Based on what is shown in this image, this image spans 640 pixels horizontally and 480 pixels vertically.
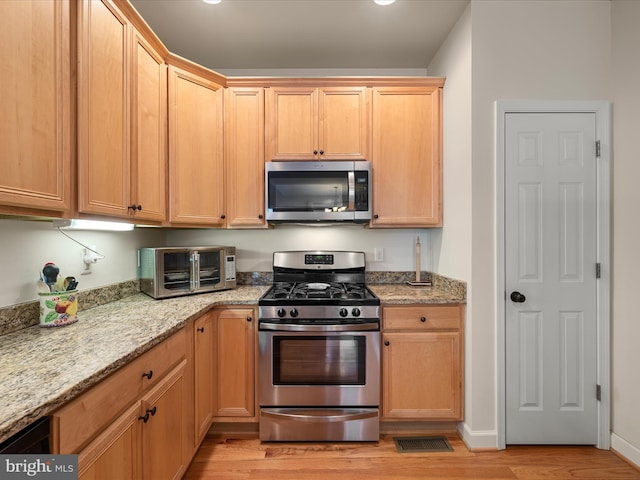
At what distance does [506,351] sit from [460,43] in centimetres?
209

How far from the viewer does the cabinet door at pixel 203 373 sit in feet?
6.07

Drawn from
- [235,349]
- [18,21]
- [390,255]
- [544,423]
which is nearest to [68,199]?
[18,21]

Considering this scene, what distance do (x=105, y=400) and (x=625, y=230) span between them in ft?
9.17

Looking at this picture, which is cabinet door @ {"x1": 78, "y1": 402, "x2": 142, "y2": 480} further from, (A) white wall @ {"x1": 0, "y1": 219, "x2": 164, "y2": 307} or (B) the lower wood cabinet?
(A) white wall @ {"x1": 0, "y1": 219, "x2": 164, "y2": 307}

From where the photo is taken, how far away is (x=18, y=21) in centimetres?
107

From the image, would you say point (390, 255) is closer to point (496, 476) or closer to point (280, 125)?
point (280, 125)

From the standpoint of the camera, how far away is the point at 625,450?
6.22ft

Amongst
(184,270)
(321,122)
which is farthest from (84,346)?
(321,122)

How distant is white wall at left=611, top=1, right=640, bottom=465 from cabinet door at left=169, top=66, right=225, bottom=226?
8.80 feet

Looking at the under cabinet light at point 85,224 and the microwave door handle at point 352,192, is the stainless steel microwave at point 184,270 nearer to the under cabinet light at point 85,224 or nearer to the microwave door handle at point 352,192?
the under cabinet light at point 85,224

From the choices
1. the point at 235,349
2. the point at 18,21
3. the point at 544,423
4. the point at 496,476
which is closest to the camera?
the point at 18,21

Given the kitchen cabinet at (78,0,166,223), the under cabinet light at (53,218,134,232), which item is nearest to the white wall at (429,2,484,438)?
the kitchen cabinet at (78,0,166,223)

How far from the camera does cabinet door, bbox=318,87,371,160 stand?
8.05 ft

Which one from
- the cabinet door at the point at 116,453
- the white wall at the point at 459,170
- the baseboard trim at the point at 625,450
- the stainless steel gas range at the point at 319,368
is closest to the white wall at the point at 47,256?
the cabinet door at the point at 116,453
